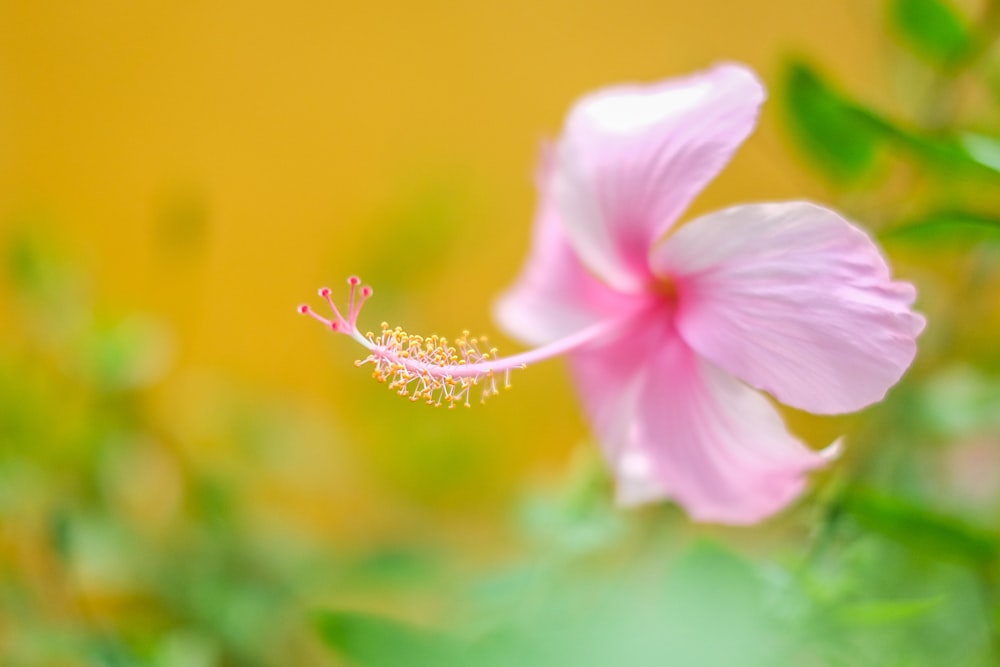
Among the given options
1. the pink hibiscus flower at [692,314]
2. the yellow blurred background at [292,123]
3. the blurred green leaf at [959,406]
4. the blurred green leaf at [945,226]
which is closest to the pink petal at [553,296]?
the pink hibiscus flower at [692,314]

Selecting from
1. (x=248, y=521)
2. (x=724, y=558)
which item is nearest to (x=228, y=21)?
(x=248, y=521)

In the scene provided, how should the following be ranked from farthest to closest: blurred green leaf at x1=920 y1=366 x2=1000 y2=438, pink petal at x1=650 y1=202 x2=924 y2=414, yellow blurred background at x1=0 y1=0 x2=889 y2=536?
yellow blurred background at x1=0 y1=0 x2=889 y2=536 < blurred green leaf at x1=920 y1=366 x2=1000 y2=438 < pink petal at x1=650 y1=202 x2=924 y2=414

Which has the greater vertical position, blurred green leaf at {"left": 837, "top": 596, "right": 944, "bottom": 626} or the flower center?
the flower center

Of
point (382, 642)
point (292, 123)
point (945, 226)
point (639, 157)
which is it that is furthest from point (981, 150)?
point (292, 123)

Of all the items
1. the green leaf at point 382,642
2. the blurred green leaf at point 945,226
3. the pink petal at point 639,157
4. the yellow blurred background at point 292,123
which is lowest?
the green leaf at point 382,642

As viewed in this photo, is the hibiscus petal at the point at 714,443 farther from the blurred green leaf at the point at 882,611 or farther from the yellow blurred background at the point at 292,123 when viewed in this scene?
the yellow blurred background at the point at 292,123

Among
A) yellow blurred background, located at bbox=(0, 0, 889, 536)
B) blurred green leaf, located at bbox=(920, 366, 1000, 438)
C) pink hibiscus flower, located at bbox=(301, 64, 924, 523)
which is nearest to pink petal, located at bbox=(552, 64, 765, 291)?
pink hibiscus flower, located at bbox=(301, 64, 924, 523)

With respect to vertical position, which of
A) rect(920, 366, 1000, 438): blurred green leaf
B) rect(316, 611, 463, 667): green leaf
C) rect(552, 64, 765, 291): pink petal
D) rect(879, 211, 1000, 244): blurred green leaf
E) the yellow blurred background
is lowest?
rect(316, 611, 463, 667): green leaf

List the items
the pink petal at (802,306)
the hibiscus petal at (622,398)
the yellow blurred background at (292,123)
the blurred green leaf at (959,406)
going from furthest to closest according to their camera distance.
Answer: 1. the yellow blurred background at (292,123)
2. the blurred green leaf at (959,406)
3. the hibiscus petal at (622,398)
4. the pink petal at (802,306)

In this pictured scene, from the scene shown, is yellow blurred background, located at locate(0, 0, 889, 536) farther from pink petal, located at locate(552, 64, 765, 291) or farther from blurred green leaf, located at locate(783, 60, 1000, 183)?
pink petal, located at locate(552, 64, 765, 291)
